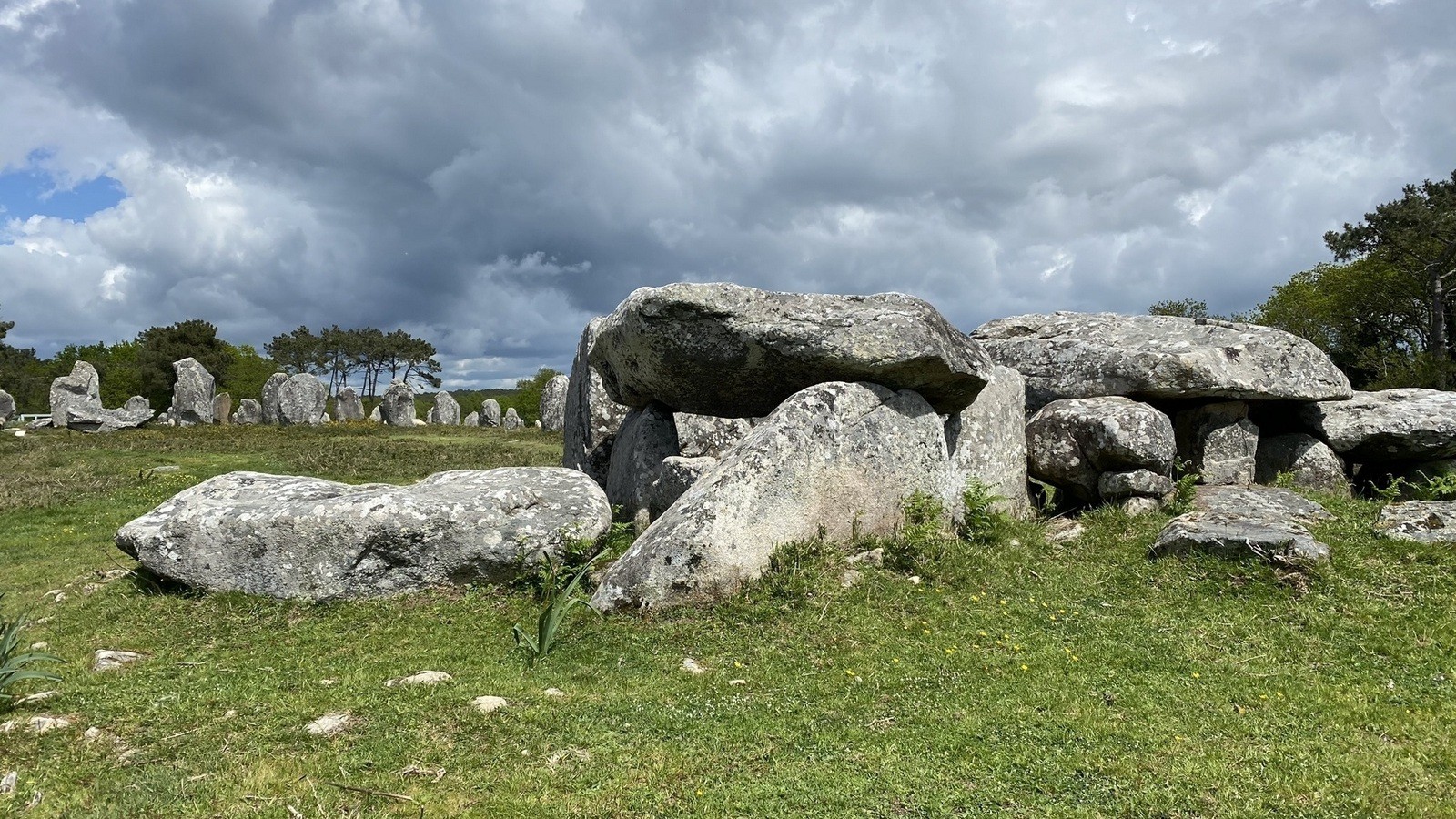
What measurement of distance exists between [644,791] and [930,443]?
7.16 metres

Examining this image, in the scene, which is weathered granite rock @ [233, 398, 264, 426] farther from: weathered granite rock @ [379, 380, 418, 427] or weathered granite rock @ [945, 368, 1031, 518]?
weathered granite rock @ [945, 368, 1031, 518]

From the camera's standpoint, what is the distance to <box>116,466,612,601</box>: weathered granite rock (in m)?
9.56

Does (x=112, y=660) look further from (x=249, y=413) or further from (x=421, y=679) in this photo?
(x=249, y=413)

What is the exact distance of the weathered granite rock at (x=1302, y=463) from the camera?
13.7 meters

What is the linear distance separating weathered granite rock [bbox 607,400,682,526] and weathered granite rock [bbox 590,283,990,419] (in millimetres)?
951

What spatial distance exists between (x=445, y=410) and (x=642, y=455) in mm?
50647

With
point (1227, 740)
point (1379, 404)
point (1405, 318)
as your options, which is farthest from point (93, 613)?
point (1405, 318)

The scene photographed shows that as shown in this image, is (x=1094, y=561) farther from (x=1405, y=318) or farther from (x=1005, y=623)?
(x=1405, y=318)

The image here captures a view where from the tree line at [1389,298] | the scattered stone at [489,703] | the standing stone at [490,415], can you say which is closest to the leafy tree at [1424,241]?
the tree line at [1389,298]

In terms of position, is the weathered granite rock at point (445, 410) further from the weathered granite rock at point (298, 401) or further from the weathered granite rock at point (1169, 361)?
the weathered granite rock at point (1169, 361)

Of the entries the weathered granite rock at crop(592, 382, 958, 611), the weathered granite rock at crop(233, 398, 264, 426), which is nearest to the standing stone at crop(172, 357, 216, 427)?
the weathered granite rock at crop(233, 398, 264, 426)

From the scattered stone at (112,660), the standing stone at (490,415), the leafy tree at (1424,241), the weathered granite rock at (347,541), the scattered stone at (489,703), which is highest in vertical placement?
the leafy tree at (1424,241)

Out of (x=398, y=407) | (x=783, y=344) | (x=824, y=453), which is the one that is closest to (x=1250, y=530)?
(x=824, y=453)

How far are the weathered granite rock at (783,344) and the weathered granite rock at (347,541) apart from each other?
3052mm
